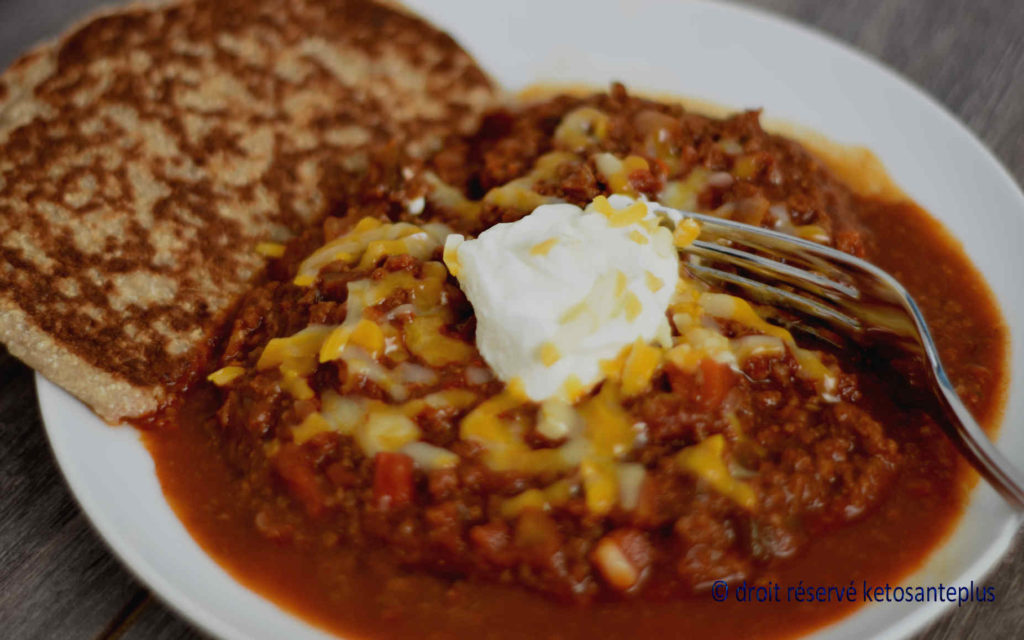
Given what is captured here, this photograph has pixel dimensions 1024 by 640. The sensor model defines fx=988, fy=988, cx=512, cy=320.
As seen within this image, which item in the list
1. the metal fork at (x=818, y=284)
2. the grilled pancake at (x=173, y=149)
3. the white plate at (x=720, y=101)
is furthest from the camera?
→ the grilled pancake at (x=173, y=149)

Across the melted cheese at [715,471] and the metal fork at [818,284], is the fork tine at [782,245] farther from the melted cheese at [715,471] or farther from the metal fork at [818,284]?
the melted cheese at [715,471]

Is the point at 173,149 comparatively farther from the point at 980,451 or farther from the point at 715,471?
the point at 980,451

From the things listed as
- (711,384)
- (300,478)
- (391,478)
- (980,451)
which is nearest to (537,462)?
(391,478)

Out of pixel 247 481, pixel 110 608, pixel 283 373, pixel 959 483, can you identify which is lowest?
pixel 110 608

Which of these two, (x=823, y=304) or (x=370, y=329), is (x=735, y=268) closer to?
(x=823, y=304)

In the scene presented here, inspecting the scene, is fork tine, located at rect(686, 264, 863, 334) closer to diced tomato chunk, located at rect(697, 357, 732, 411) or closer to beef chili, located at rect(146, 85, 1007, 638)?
beef chili, located at rect(146, 85, 1007, 638)

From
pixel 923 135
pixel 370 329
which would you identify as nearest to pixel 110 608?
pixel 370 329

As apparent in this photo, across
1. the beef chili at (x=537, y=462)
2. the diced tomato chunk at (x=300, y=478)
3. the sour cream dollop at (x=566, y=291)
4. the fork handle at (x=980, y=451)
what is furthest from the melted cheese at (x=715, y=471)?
Result: the diced tomato chunk at (x=300, y=478)

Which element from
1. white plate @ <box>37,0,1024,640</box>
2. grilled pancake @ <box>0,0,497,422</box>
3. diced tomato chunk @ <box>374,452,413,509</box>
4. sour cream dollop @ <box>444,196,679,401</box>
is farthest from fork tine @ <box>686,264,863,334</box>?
grilled pancake @ <box>0,0,497,422</box>
